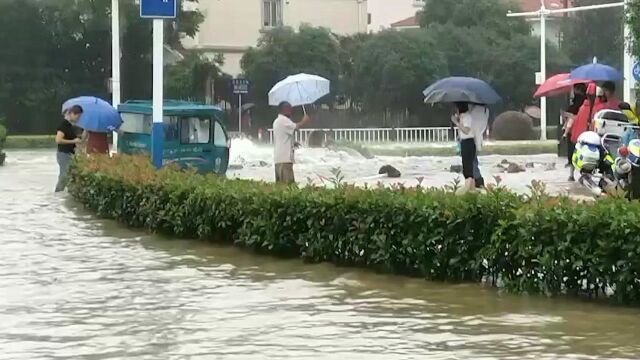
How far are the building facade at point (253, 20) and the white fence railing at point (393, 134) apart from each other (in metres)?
9.64

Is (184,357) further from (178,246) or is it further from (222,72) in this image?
(222,72)

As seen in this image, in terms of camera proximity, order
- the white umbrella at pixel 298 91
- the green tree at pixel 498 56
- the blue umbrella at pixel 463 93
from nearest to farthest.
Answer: the blue umbrella at pixel 463 93 < the white umbrella at pixel 298 91 < the green tree at pixel 498 56

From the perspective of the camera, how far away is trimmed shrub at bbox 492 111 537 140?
39531 millimetres

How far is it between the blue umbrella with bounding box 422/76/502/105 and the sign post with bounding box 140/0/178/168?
381 cm

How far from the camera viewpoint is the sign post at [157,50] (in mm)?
15352

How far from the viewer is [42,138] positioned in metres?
43.4

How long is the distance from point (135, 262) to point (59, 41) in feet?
127

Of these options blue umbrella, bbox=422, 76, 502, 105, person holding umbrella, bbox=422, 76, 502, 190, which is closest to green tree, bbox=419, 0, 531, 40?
blue umbrella, bbox=422, 76, 502, 105

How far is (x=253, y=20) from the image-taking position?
53.2 m

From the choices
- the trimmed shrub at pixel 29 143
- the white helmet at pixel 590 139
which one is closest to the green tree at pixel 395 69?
the trimmed shrub at pixel 29 143

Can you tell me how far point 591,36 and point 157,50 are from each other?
127 ft

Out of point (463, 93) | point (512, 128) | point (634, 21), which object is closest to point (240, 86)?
point (512, 128)

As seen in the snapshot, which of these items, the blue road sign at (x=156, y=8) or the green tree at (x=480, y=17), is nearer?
the blue road sign at (x=156, y=8)

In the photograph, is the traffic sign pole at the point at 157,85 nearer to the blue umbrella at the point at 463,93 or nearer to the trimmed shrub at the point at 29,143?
the blue umbrella at the point at 463,93
